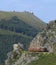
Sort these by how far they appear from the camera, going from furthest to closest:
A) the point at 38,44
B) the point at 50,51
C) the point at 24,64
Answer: the point at 38,44, the point at 50,51, the point at 24,64

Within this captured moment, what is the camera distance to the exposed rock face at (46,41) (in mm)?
99000

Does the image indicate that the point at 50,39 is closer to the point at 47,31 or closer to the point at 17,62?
the point at 47,31

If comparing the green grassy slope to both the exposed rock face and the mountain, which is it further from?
the exposed rock face

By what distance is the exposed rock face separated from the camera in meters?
99.0

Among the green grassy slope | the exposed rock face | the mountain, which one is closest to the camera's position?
the green grassy slope

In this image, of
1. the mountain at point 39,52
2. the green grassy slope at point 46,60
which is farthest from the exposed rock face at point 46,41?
the green grassy slope at point 46,60

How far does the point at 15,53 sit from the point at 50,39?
1194 cm

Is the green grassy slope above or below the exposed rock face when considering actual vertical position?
below

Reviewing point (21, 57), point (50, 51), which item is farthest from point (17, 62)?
point (50, 51)

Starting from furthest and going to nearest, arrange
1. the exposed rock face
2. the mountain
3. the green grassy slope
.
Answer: the exposed rock face
the mountain
the green grassy slope

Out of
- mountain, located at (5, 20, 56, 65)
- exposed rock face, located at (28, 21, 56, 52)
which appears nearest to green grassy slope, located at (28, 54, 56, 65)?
mountain, located at (5, 20, 56, 65)

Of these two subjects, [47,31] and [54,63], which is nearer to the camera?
[54,63]

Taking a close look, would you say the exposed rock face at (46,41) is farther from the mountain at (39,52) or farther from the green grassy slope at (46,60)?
the green grassy slope at (46,60)

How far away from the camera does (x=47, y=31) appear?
351 feet
